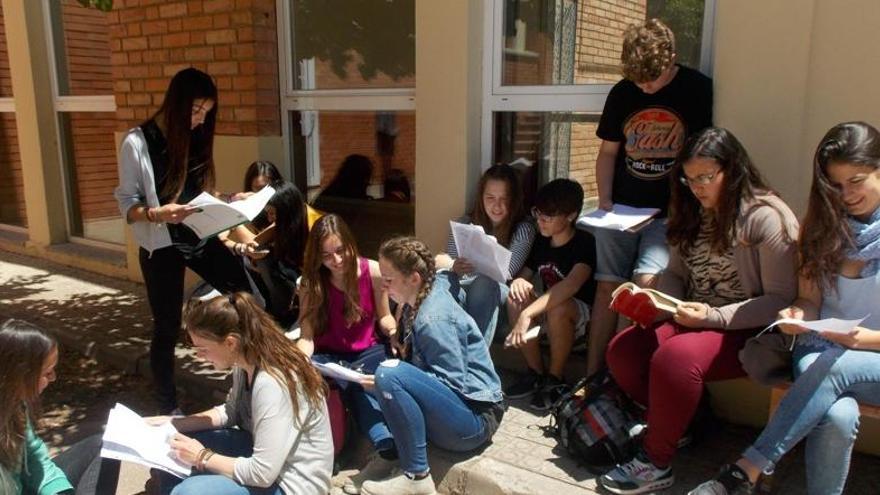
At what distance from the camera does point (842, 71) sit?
2875 millimetres

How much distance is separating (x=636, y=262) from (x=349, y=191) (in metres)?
2.57

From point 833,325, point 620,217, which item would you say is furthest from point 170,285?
point 833,325

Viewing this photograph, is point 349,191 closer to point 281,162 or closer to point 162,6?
point 281,162

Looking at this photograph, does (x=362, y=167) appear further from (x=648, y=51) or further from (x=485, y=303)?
(x=648, y=51)

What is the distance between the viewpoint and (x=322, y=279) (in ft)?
11.3

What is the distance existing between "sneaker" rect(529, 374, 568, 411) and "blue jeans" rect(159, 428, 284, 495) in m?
1.42

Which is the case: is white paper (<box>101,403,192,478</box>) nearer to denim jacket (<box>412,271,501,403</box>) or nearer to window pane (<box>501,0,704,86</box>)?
denim jacket (<box>412,271,501,403</box>)

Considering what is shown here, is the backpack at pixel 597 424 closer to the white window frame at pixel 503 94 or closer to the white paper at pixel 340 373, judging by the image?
the white paper at pixel 340 373

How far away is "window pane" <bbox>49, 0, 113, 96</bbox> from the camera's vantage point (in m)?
6.88

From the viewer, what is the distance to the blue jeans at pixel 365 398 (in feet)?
10.2

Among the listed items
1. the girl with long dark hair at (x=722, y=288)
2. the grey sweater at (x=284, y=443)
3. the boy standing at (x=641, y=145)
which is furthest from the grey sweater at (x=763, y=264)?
the grey sweater at (x=284, y=443)

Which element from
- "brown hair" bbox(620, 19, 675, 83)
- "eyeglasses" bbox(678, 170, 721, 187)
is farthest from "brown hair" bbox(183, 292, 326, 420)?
"brown hair" bbox(620, 19, 675, 83)

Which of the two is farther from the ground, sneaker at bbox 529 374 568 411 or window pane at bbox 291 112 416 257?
window pane at bbox 291 112 416 257

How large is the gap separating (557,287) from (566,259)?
187 mm
